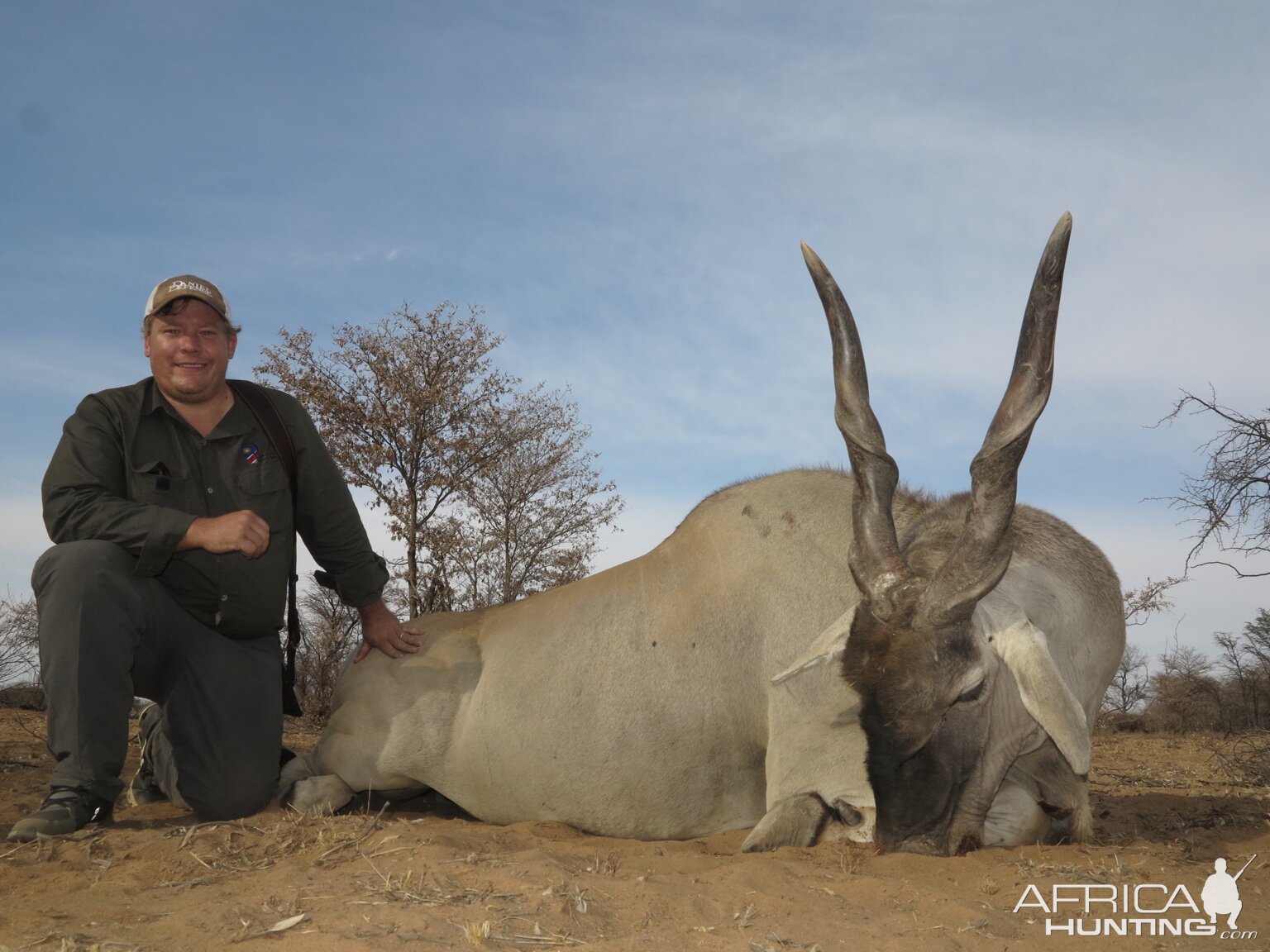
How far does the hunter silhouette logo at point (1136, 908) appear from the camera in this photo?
288 cm

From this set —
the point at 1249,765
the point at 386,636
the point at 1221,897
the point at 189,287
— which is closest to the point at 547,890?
the point at 1221,897

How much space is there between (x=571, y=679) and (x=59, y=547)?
79.3 inches

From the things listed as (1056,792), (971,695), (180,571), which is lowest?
(1056,792)

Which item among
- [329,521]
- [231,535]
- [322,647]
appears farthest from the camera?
[322,647]

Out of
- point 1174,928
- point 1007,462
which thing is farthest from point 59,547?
point 1174,928

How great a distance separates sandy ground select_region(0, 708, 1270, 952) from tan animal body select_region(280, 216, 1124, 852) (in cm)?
20

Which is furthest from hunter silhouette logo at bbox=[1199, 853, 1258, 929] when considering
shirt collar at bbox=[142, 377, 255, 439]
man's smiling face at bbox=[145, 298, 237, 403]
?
man's smiling face at bbox=[145, 298, 237, 403]

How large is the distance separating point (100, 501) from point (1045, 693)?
136 inches

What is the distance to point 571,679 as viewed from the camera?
176 inches

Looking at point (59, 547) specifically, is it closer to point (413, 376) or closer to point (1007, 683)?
point (1007, 683)

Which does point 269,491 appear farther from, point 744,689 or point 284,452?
point 744,689

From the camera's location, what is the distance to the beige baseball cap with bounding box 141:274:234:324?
459 centimetres

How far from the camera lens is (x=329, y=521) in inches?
192

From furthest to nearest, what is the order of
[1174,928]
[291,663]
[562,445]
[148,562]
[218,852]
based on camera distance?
[562,445], [291,663], [148,562], [218,852], [1174,928]
